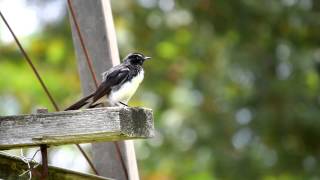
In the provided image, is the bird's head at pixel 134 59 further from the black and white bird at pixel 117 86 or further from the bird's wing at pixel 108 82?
the bird's wing at pixel 108 82

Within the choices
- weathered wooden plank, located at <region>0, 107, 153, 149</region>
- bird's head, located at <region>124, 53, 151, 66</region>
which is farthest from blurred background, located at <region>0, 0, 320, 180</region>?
weathered wooden plank, located at <region>0, 107, 153, 149</region>

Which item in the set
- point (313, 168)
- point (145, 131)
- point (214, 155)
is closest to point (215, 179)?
point (214, 155)

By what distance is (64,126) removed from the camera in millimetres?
4219

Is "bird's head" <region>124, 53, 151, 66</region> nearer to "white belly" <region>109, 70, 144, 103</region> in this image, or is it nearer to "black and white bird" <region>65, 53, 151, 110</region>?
"black and white bird" <region>65, 53, 151, 110</region>

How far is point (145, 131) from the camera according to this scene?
4.39 m

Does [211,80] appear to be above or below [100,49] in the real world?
above

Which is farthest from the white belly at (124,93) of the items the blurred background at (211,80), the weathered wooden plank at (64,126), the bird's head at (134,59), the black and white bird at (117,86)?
the blurred background at (211,80)

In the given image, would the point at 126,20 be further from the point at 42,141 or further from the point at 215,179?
the point at 42,141

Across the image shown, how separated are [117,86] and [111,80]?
0.15 meters

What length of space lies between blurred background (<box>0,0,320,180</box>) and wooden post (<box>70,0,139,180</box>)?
8464mm

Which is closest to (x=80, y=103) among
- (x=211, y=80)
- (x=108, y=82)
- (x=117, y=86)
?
(x=108, y=82)

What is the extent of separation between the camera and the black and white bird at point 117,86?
16.3 ft

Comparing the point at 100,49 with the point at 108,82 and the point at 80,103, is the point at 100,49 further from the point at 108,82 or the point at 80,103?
the point at 80,103

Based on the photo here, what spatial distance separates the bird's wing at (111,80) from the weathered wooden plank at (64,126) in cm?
71
